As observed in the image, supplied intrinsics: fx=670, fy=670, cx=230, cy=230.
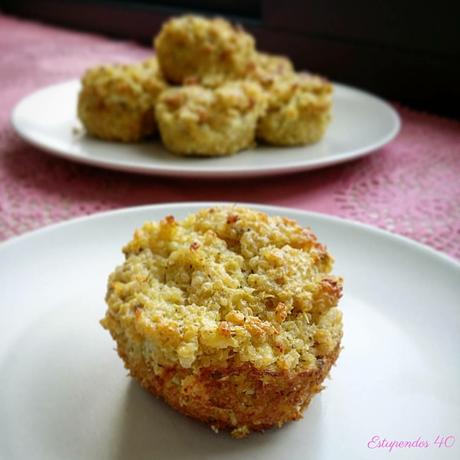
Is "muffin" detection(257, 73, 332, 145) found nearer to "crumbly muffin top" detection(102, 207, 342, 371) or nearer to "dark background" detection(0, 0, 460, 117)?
"dark background" detection(0, 0, 460, 117)

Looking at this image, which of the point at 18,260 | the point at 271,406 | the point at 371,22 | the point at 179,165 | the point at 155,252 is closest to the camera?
the point at 271,406

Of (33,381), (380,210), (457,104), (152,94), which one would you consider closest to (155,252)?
(33,381)

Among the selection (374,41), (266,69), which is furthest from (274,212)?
(374,41)

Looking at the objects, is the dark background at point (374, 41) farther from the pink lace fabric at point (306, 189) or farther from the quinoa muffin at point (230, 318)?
the quinoa muffin at point (230, 318)

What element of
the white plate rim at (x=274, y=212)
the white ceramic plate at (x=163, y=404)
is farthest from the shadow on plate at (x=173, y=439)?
the white plate rim at (x=274, y=212)

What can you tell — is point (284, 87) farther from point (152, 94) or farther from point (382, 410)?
point (382, 410)

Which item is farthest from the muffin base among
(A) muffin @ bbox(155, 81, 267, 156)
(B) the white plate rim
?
(A) muffin @ bbox(155, 81, 267, 156)
